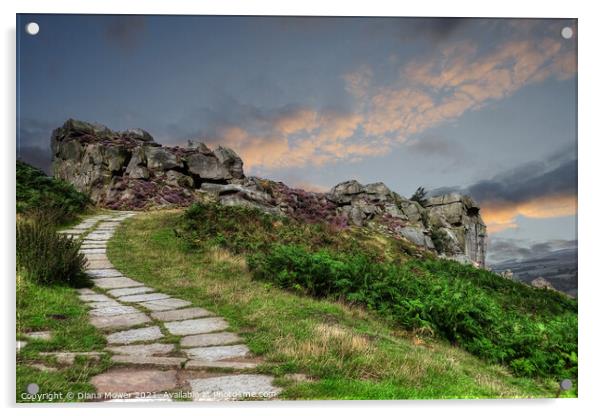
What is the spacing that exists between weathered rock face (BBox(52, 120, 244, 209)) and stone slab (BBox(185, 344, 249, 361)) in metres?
3.11

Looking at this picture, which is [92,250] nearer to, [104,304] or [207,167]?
[104,304]

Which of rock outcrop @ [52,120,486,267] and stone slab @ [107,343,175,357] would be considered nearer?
stone slab @ [107,343,175,357]

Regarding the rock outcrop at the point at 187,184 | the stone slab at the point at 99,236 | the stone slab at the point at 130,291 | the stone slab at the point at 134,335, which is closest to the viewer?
the stone slab at the point at 134,335

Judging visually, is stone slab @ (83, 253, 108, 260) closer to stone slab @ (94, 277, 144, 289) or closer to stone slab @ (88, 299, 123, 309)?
stone slab @ (94, 277, 144, 289)

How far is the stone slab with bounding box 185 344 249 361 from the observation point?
3.83 m

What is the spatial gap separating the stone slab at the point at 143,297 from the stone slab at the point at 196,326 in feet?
2.78

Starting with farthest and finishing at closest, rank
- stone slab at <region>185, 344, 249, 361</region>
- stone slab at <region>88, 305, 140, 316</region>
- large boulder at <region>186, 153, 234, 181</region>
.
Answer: large boulder at <region>186, 153, 234, 181</region>, stone slab at <region>88, 305, 140, 316</region>, stone slab at <region>185, 344, 249, 361</region>

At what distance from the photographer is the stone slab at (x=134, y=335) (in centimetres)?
403

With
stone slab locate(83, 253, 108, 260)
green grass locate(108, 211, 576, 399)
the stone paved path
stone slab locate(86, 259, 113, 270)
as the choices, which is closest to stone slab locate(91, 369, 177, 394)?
the stone paved path

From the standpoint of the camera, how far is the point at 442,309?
520cm

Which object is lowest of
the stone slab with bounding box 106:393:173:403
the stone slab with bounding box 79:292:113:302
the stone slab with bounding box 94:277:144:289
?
the stone slab with bounding box 106:393:173:403

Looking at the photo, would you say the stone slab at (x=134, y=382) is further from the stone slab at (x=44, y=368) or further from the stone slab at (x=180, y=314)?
the stone slab at (x=180, y=314)

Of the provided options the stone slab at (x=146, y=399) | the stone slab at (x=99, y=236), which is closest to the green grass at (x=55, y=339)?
the stone slab at (x=146, y=399)

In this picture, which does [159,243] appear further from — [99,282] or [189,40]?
[189,40]
